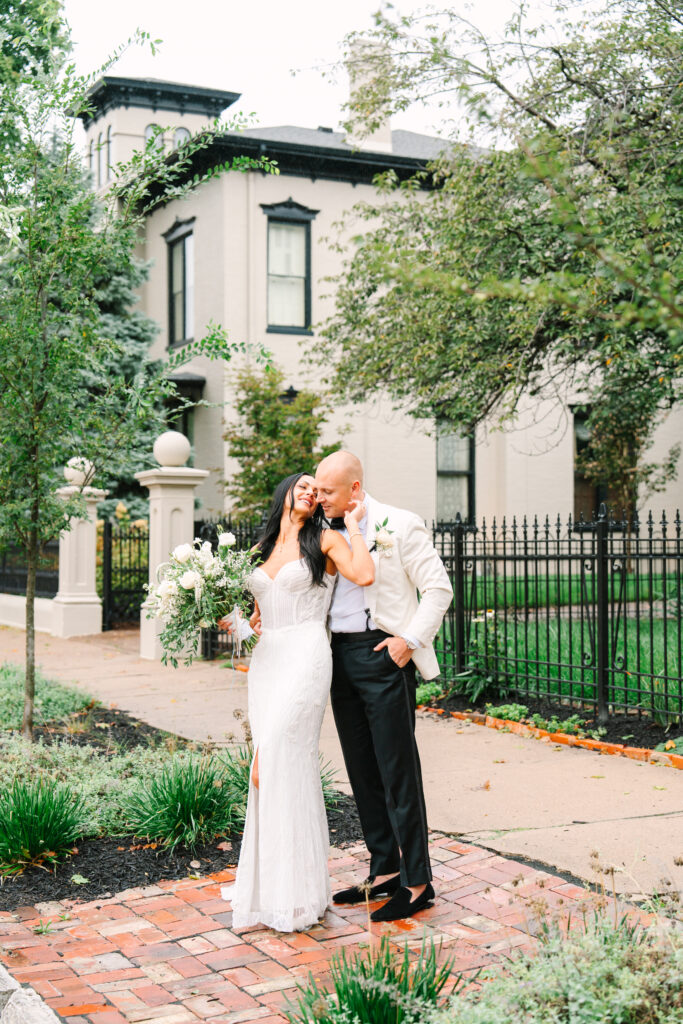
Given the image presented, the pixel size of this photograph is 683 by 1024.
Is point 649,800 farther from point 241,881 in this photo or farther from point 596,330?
point 596,330

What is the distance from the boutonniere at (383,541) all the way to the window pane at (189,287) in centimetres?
1794

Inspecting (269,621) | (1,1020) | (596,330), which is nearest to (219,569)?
(269,621)

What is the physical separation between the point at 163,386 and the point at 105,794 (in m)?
2.86

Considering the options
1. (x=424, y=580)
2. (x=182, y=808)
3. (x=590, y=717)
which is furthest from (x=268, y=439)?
(x=424, y=580)

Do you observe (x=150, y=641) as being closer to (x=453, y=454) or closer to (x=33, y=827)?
(x=33, y=827)

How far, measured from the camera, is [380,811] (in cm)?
472

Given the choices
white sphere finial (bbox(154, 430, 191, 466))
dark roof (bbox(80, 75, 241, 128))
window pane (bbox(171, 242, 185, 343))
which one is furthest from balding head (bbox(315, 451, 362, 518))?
dark roof (bbox(80, 75, 241, 128))

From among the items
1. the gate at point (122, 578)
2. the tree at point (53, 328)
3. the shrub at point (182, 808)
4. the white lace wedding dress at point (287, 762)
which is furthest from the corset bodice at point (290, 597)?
the gate at point (122, 578)

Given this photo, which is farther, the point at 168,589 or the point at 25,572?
the point at 25,572

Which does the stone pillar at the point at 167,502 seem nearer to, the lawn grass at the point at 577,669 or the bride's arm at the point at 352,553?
the lawn grass at the point at 577,669

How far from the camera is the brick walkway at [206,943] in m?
3.68

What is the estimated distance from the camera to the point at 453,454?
74.2ft

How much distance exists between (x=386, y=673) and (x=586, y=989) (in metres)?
1.75

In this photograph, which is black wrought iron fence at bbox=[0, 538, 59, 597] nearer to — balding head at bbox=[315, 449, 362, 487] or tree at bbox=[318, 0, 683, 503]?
tree at bbox=[318, 0, 683, 503]
